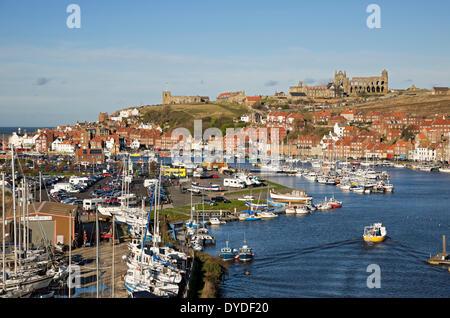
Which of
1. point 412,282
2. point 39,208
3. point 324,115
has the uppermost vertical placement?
point 324,115

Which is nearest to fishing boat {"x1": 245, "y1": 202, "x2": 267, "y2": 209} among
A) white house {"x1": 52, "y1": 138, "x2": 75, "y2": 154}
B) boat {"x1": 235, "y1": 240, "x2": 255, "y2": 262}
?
boat {"x1": 235, "y1": 240, "x2": 255, "y2": 262}

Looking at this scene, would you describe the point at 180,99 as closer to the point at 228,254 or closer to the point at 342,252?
the point at 342,252

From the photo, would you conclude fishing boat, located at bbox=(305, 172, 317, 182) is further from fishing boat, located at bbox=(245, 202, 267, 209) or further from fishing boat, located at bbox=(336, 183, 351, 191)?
fishing boat, located at bbox=(245, 202, 267, 209)

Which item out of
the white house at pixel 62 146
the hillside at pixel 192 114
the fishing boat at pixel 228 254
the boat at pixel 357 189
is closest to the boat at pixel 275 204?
the boat at pixel 357 189

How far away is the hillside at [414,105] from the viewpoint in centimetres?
5277

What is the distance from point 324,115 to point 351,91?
1642cm

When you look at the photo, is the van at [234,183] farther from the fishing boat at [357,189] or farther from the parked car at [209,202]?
the fishing boat at [357,189]

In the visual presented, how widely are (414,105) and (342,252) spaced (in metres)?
47.6

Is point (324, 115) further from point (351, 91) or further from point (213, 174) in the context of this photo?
point (213, 174)

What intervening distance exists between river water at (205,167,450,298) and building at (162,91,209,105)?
56516 millimetres

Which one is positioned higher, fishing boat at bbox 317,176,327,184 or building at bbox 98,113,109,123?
building at bbox 98,113,109,123

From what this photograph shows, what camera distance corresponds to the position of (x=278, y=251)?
12.1 meters

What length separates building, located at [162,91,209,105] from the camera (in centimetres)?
7550
